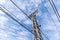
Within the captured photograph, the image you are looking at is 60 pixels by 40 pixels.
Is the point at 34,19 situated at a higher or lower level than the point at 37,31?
higher

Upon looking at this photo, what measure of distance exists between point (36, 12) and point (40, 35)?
335cm

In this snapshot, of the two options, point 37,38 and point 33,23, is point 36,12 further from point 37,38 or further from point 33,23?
point 37,38

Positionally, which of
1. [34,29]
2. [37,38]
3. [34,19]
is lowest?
[37,38]

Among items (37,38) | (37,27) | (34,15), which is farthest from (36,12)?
(37,38)

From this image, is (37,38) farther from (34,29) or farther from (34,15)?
(34,15)

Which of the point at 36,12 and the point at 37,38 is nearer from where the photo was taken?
the point at 37,38

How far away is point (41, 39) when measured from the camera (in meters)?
19.3

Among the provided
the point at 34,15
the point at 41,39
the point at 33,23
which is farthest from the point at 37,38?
the point at 34,15

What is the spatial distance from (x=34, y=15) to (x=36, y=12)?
63 centimetres

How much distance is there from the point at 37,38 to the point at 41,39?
0.86 metres

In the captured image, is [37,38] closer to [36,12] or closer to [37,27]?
[37,27]

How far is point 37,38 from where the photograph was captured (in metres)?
18.7

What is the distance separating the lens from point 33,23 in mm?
19891

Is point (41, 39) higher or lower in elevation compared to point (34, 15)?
lower
